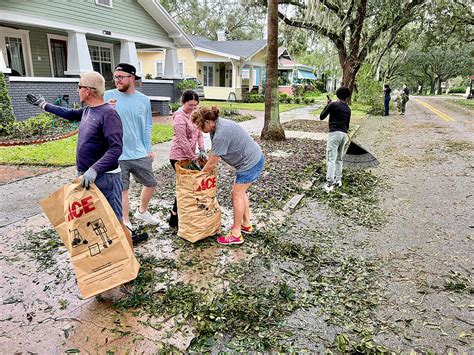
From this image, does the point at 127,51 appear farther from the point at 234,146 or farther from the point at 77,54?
the point at 234,146

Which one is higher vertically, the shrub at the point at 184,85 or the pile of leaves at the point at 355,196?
the shrub at the point at 184,85

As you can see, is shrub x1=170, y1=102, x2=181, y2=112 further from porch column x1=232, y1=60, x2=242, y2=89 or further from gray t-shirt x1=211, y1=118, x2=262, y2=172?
gray t-shirt x1=211, y1=118, x2=262, y2=172

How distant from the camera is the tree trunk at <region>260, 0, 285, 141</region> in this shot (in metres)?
10.3

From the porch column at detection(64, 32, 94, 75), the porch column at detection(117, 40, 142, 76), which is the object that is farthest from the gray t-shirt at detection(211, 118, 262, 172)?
the porch column at detection(117, 40, 142, 76)

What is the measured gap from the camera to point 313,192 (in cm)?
675

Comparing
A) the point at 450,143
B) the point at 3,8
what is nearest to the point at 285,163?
the point at 450,143

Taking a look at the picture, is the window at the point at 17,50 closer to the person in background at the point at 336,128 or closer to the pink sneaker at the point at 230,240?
the person in background at the point at 336,128

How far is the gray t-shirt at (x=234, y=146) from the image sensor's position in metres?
3.87

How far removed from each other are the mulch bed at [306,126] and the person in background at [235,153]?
1038 cm

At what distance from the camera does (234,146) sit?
13.1 ft

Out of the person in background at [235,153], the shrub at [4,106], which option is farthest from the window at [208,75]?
the person in background at [235,153]

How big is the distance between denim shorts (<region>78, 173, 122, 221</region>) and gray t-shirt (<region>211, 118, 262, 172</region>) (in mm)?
1064

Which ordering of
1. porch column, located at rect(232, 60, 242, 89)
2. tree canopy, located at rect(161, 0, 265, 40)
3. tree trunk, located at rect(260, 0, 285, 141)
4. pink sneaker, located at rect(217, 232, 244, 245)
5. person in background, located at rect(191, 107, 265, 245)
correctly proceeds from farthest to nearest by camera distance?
1. tree canopy, located at rect(161, 0, 265, 40)
2. porch column, located at rect(232, 60, 242, 89)
3. tree trunk, located at rect(260, 0, 285, 141)
4. pink sneaker, located at rect(217, 232, 244, 245)
5. person in background, located at rect(191, 107, 265, 245)

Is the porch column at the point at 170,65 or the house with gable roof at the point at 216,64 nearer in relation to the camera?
the porch column at the point at 170,65
